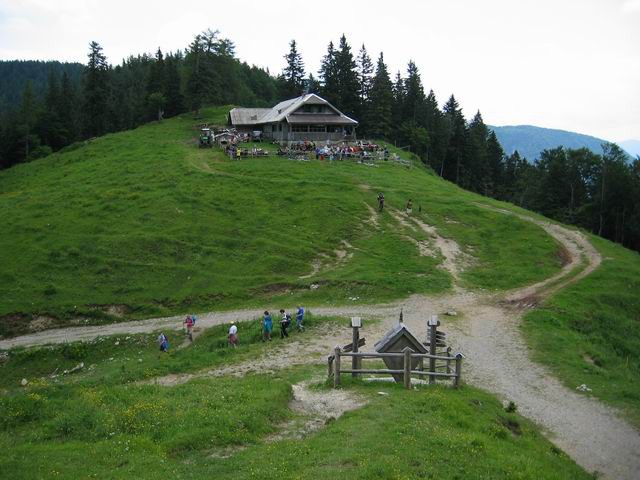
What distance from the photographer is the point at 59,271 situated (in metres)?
43.0

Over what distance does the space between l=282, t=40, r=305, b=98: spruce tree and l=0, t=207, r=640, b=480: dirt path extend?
2383 inches

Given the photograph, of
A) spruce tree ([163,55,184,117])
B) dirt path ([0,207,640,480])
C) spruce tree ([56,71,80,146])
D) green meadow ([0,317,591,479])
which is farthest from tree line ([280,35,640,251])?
green meadow ([0,317,591,479])

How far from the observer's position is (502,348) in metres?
28.1

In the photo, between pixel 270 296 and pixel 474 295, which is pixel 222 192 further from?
pixel 474 295

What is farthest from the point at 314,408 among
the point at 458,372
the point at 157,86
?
the point at 157,86

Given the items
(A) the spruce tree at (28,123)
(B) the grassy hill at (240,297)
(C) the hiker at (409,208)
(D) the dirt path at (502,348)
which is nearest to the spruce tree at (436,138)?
(B) the grassy hill at (240,297)

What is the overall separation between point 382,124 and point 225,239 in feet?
164

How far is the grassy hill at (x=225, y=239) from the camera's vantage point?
39531mm

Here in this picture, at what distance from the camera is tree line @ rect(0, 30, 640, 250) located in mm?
82938

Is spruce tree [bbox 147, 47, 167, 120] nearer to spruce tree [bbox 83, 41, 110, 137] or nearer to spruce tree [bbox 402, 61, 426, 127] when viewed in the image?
spruce tree [bbox 83, 41, 110, 137]

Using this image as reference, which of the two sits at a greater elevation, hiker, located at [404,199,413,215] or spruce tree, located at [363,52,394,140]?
spruce tree, located at [363,52,394,140]

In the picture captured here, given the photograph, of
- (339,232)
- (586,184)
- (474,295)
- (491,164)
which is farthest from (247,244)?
(491,164)

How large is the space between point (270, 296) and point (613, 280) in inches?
947

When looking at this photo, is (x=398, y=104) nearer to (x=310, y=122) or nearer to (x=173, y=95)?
(x=310, y=122)
